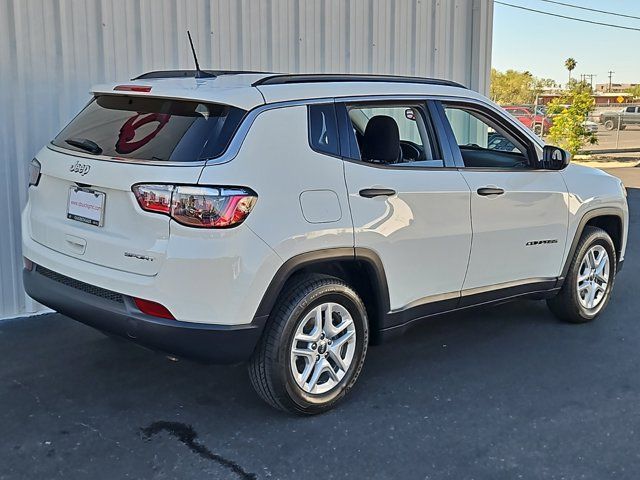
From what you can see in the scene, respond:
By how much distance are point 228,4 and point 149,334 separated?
391 centimetres

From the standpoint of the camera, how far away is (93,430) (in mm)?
3854

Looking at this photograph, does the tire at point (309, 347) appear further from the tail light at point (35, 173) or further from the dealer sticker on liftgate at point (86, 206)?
the tail light at point (35, 173)

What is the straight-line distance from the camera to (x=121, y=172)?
3.62 metres

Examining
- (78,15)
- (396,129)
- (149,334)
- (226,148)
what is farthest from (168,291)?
(78,15)

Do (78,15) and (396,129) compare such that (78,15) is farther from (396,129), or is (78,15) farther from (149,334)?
(149,334)

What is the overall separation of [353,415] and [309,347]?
47 centimetres

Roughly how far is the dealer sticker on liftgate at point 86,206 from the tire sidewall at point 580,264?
3603mm

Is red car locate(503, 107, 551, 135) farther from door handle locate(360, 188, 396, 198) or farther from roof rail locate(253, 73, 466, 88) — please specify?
door handle locate(360, 188, 396, 198)

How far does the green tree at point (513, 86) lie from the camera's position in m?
75.8

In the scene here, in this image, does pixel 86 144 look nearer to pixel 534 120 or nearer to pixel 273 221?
pixel 273 221

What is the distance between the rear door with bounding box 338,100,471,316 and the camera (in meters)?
4.10

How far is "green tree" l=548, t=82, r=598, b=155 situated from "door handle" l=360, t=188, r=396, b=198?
1724 cm

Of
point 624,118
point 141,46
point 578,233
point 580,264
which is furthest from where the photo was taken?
point 624,118

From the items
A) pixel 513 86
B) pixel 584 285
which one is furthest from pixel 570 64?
pixel 584 285
